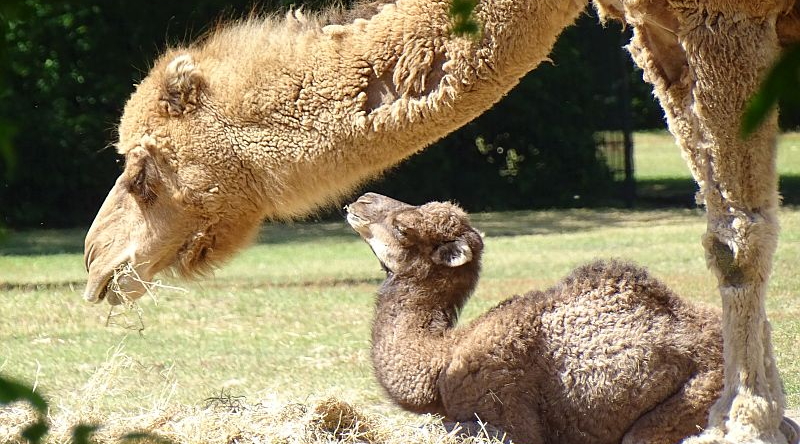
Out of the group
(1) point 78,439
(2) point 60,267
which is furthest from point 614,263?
(2) point 60,267

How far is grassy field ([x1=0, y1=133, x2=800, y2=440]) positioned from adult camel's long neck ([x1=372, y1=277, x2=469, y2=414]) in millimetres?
557

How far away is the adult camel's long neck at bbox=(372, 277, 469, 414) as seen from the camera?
505cm

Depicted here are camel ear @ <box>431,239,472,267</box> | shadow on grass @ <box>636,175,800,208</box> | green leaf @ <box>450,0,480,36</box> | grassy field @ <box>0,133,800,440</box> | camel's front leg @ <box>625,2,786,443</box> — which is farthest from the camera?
shadow on grass @ <box>636,175,800,208</box>

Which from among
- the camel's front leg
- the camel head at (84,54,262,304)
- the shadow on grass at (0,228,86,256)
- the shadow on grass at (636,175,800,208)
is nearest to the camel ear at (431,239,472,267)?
the camel head at (84,54,262,304)

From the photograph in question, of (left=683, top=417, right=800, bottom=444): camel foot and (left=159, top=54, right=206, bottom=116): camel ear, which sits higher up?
(left=159, top=54, right=206, bottom=116): camel ear

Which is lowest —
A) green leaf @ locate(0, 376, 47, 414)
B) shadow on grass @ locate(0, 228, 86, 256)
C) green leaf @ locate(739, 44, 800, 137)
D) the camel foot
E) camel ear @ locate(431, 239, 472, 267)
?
shadow on grass @ locate(0, 228, 86, 256)

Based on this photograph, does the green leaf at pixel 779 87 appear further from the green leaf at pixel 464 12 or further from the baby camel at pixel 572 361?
the baby camel at pixel 572 361

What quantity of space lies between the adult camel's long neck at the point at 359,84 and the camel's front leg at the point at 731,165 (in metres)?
0.43

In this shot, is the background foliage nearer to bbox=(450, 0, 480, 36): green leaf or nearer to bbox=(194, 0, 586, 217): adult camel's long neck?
bbox=(194, 0, 586, 217): adult camel's long neck

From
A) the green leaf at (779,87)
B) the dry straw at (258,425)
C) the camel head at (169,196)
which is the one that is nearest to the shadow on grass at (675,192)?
the dry straw at (258,425)

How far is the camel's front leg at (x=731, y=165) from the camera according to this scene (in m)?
4.20

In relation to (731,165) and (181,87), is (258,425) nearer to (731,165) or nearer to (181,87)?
(181,87)

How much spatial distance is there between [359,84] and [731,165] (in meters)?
1.44

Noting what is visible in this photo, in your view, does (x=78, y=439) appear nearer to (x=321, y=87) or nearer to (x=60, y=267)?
(x=321, y=87)
